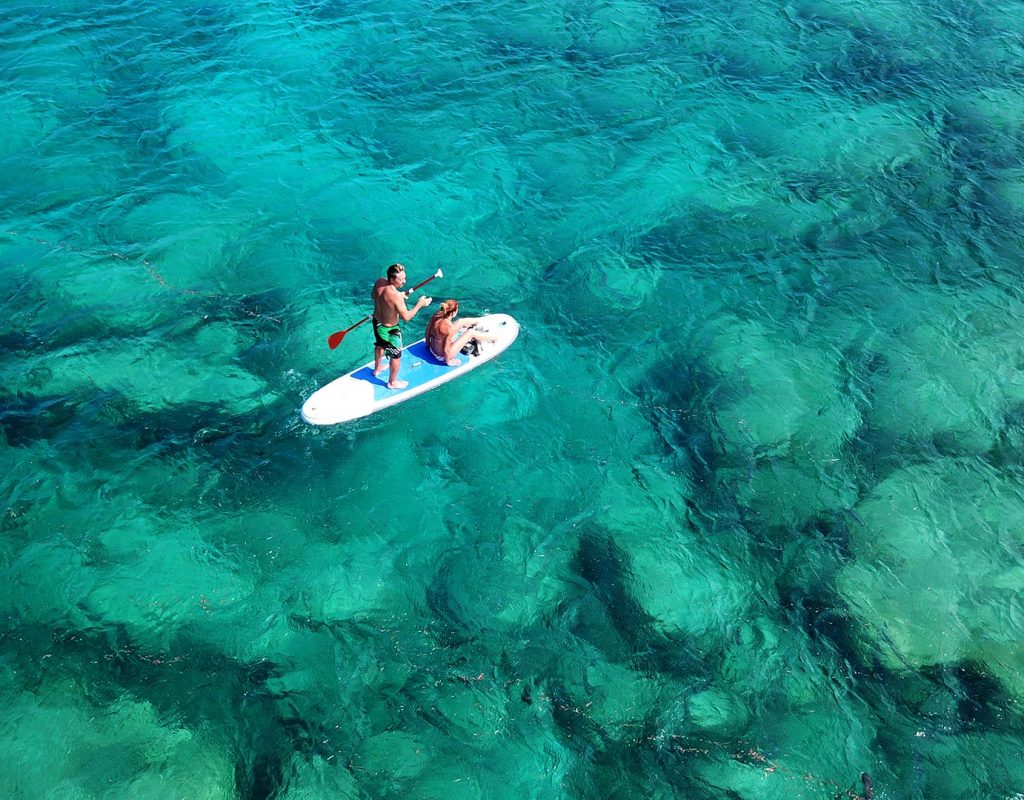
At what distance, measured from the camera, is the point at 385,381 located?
41.7ft

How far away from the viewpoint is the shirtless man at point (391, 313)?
1146cm

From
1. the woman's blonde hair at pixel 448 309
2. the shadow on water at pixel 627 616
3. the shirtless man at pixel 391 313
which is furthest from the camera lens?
the woman's blonde hair at pixel 448 309

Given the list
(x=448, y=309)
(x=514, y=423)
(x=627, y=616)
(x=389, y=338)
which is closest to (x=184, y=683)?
(x=389, y=338)

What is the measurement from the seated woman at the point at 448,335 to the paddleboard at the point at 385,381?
0.12 m

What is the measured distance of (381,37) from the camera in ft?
69.0

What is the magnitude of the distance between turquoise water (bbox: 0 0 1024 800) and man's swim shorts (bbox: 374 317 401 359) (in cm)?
123

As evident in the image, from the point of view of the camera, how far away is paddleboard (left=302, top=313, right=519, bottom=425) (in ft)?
40.2

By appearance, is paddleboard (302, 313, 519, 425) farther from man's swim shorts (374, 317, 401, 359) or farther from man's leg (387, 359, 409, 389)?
man's swim shorts (374, 317, 401, 359)

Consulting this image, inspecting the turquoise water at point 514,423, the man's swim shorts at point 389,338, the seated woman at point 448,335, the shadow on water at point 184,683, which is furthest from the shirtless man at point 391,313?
the shadow on water at point 184,683

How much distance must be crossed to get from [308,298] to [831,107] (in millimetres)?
13649

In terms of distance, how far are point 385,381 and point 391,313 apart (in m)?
1.44

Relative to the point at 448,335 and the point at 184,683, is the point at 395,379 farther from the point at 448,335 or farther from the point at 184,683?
the point at 184,683

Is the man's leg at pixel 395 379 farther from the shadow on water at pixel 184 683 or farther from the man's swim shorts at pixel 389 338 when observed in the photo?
the shadow on water at pixel 184 683

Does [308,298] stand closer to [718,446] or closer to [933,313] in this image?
[718,446]
